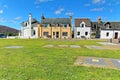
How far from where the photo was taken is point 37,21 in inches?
2247

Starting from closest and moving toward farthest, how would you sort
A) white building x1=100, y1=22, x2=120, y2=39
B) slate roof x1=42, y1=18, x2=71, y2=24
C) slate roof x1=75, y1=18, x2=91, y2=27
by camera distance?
white building x1=100, y1=22, x2=120, y2=39 < slate roof x1=42, y1=18, x2=71, y2=24 < slate roof x1=75, y1=18, x2=91, y2=27

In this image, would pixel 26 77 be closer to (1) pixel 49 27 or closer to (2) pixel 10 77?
(2) pixel 10 77

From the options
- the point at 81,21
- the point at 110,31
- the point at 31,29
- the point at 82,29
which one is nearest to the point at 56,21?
the point at 81,21

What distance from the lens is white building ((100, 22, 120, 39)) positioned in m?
50.2

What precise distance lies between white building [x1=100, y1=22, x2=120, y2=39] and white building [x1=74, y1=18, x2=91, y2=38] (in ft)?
15.7

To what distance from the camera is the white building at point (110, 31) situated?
165 ft

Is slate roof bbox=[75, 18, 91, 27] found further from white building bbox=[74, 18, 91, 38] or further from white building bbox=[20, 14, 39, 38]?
white building bbox=[20, 14, 39, 38]

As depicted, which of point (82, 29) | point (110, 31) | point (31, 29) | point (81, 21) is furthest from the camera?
point (31, 29)

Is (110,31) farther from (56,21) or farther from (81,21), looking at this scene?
(56,21)

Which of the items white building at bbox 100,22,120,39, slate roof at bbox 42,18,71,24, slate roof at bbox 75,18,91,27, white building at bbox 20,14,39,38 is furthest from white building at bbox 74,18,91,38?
white building at bbox 20,14,39,38

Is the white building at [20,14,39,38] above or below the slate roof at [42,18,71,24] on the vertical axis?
below

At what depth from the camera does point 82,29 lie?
51.6m

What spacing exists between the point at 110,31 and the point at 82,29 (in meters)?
9.35

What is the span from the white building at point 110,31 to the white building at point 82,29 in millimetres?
4793
